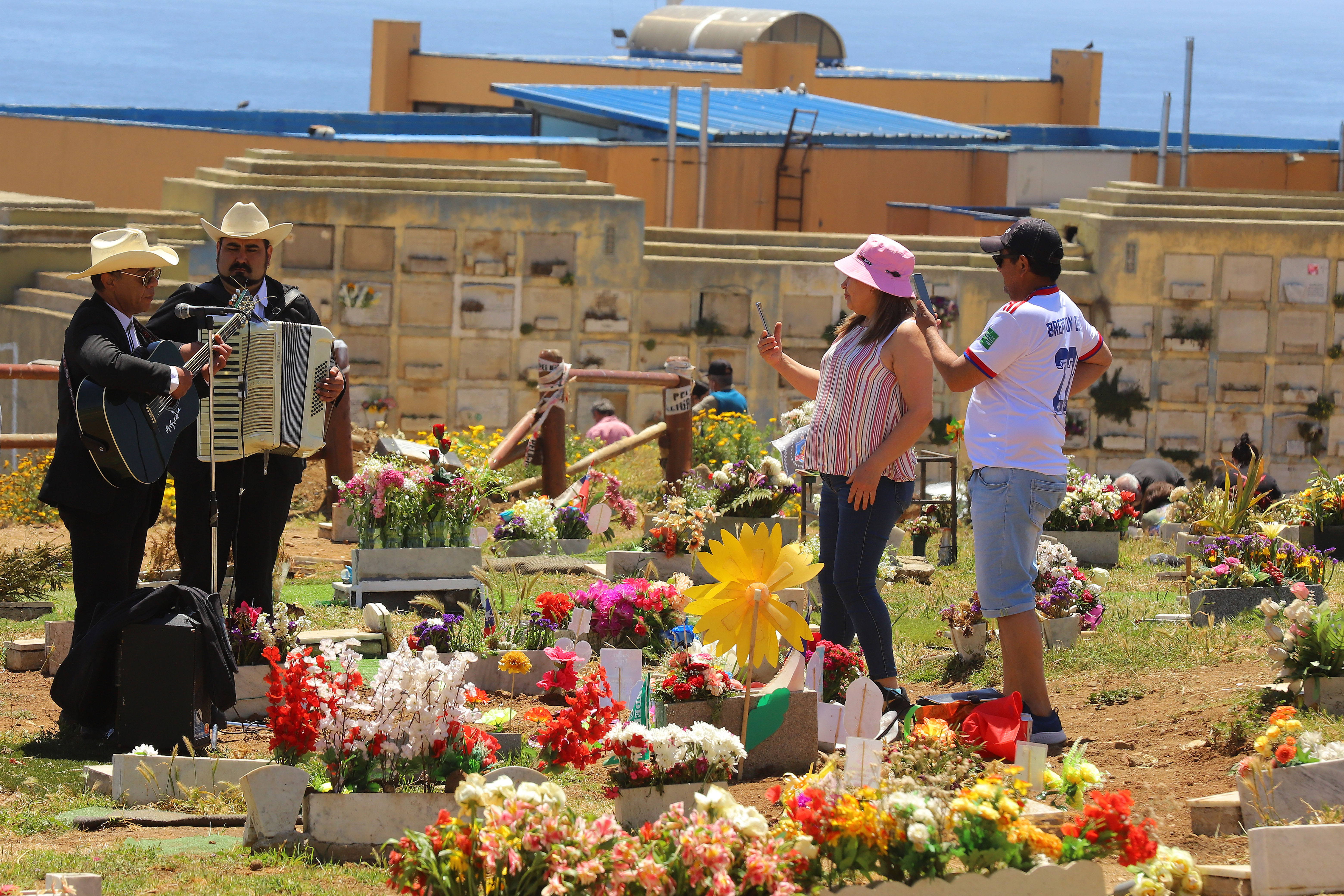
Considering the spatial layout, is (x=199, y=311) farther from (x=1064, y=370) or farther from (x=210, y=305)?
(x=1064, y=370)

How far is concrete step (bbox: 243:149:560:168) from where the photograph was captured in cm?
1603

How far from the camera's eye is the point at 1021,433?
17.9 ft

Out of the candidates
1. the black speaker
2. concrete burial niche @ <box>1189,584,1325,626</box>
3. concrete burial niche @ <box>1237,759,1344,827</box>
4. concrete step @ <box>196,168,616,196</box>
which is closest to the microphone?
the black speaker

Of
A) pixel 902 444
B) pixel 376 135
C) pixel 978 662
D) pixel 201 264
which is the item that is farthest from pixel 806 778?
pixel 376 135

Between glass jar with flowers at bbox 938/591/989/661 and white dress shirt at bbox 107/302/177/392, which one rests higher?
white dress shirt at bbox 107/302/177/392

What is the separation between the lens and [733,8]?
1715 inches

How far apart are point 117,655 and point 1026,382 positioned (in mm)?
3273

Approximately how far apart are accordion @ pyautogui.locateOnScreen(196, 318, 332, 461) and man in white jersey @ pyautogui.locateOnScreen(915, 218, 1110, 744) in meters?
2.67

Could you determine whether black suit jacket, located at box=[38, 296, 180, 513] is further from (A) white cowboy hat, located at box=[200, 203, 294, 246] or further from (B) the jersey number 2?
(B) the jersey number 2

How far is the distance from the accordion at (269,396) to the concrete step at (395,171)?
31.0ft

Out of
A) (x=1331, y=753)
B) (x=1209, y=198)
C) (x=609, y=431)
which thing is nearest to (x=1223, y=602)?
(x=1331, y=753)

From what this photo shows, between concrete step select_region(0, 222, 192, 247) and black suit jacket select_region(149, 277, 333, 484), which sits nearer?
black suit jacket select_region(149, 277, 333, 484)

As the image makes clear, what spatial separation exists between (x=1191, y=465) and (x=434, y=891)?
14.2 m

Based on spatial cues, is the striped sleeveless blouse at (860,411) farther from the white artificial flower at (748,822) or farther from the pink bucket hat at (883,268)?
the white artificial flower at (748,822)
